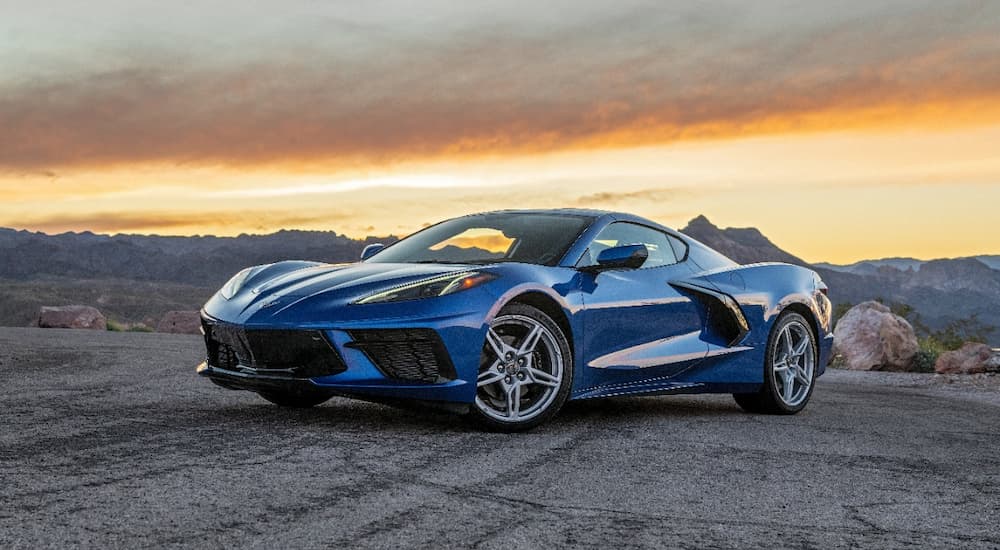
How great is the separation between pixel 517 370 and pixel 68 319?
1877 cm

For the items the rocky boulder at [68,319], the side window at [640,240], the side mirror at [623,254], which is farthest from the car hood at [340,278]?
the rocky boulder at [68,319]

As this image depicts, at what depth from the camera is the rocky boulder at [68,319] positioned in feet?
72.4

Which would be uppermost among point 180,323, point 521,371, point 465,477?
point 521,371

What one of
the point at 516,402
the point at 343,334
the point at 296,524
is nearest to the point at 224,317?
the point at 343,334

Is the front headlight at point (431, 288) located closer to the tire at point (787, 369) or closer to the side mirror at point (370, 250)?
the side mirror at point (370, 250)

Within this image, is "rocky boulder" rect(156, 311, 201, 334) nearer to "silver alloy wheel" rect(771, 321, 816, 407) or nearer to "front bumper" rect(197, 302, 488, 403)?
"silver alloy wheel" rect(771, 321, 816, 407)

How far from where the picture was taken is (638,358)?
649cm

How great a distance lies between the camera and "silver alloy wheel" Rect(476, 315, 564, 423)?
18.5 feet

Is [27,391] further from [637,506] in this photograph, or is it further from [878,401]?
[878,401]

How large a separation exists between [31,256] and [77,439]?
134 meters

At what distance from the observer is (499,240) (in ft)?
22.3

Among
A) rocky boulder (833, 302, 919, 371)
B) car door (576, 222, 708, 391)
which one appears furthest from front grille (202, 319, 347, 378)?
rocky boulder (833, 302, 919, 371)

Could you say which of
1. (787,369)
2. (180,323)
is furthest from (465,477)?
(180,323)

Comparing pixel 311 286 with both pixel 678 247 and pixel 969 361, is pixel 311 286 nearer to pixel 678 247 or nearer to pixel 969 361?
pixel 678 247
